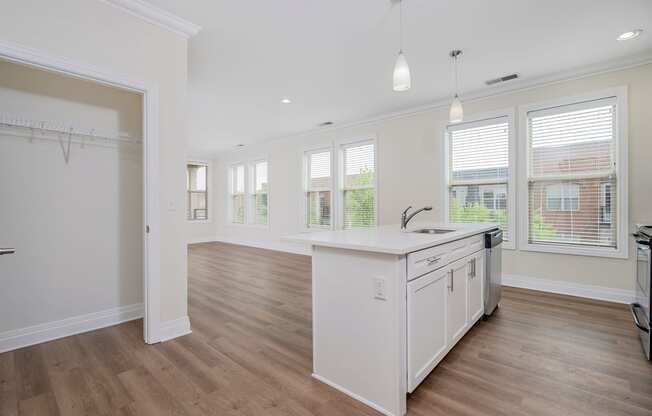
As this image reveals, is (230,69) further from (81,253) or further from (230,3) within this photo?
(81,253)

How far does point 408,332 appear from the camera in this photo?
1.71 meters

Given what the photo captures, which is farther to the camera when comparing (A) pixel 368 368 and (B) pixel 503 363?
(B) pixel 503 363

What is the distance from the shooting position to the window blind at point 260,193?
316 inches

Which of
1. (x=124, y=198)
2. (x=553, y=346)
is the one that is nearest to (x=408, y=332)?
(x=553, y=346)

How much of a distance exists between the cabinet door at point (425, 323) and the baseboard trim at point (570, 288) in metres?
2.77

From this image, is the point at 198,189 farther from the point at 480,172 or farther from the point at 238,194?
the point at 480,172

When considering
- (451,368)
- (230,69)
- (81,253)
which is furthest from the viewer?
(230,69)

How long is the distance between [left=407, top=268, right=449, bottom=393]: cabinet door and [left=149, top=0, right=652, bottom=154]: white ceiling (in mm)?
2225

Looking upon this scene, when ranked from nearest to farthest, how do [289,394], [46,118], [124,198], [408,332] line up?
[408,332]
[289,394]
[46,118]
[124,198]

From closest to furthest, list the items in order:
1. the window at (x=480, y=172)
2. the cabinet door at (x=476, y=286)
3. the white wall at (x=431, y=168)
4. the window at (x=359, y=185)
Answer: the cabinet door at (x=476, y=286), the white wall at (x=431, y=168), the window at (x=480, y=172), the window at (x=359, y=185)

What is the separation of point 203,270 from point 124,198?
103 inches

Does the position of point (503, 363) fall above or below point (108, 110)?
below

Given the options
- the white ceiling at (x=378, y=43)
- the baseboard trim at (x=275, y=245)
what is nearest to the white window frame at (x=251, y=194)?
the baseboard trim at (x=275, y=245)

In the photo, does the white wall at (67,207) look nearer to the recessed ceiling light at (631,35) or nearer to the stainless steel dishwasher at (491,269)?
the stainless steel dishwasher at (491,269)
